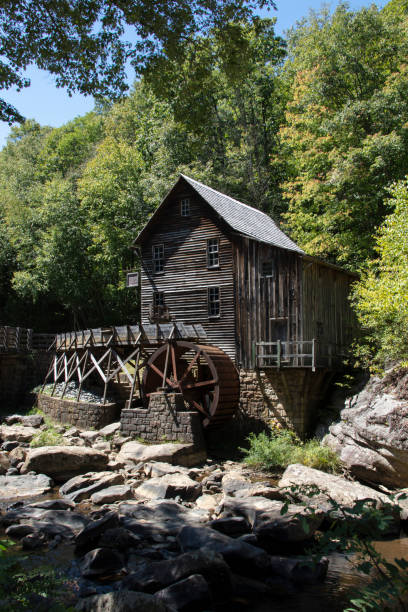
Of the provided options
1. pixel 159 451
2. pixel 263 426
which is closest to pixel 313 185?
pixel 263 426

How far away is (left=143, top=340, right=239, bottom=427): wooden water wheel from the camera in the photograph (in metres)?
15.2

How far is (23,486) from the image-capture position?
11250 millimetres

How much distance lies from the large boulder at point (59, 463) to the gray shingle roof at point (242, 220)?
27.7ft

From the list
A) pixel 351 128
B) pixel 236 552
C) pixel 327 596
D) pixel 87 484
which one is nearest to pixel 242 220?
pixel 351 128

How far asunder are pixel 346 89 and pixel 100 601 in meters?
20.2

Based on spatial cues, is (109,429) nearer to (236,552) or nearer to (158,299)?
(158,299)

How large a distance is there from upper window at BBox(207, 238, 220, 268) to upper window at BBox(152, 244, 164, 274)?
2.17 m

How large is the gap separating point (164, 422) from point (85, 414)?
150 inches

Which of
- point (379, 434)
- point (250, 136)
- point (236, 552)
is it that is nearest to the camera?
point (236, 552)

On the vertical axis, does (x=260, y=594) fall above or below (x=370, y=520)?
below

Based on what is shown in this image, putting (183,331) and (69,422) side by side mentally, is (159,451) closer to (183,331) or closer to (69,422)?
(183,331)

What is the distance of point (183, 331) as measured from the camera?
1648 centimetres

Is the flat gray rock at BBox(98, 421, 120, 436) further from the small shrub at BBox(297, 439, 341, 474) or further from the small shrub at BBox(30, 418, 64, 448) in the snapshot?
the small shrub at BBox(297, 439, 341, 474)

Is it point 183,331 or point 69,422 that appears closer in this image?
point 183,331
